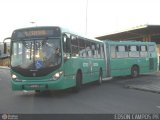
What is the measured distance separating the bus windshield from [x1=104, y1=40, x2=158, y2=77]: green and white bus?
9909 mm

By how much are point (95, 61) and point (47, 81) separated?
6.73 m

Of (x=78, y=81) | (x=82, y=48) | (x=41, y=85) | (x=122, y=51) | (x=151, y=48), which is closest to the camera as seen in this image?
(x=41, y=85)

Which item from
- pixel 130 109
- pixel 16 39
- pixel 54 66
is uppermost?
pixel 16 39

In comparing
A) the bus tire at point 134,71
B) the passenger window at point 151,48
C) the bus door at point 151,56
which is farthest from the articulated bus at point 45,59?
the passenger window at point 151,48

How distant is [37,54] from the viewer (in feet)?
53.3

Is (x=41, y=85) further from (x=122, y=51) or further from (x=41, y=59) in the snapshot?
(x=122, y=51)

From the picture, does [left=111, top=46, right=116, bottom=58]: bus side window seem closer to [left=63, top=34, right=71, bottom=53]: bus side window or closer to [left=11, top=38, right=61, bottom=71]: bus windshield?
[left=63, top=34, right=71, bottom=53]: bus side window

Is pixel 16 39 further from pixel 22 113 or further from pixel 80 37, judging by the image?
pixel 22 113

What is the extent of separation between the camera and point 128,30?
43.3 metres

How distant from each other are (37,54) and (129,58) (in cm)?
1383

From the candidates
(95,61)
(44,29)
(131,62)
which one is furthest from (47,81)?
(131,62)

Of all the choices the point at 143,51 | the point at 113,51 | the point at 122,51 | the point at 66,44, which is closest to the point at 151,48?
the point at 143,51

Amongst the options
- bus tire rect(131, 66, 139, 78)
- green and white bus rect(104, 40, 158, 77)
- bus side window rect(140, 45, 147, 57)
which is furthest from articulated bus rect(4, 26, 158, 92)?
bus side window rect(140, 45, 147, 57)

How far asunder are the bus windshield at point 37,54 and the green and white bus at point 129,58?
32.5ft
